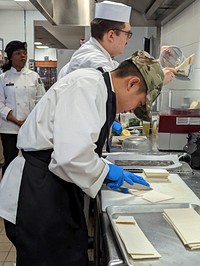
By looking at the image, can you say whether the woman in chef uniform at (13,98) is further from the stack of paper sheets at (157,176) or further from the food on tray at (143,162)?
the stack of paper sheets at (157,176)

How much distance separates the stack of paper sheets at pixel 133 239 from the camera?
0.82m

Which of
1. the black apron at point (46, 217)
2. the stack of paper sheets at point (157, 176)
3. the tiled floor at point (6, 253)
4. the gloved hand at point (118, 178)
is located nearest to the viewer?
the black apron at point (46, 217)

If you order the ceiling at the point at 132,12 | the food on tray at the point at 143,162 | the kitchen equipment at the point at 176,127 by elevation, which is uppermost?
the ceiling at the point at 132,12

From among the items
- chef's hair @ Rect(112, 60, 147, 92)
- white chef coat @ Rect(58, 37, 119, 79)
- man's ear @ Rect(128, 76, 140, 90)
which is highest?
white chef coat @ Rect(58, 37, 119, 79)

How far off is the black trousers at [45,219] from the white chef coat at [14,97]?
1.91m

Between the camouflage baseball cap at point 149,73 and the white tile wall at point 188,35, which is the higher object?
the white tile wall at point 188,35

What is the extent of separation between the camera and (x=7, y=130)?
2965 millimetres

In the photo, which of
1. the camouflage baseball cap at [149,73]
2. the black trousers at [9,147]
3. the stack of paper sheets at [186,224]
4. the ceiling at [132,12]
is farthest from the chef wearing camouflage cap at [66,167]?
the black trousers at [9,147]

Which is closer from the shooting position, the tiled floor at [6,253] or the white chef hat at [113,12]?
the white chef hat at [113,12]

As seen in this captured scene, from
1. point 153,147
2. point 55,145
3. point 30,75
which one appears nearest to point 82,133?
point 55,145

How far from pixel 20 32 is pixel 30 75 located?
2.38 metres

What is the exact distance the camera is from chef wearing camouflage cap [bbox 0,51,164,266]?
3.23 ft

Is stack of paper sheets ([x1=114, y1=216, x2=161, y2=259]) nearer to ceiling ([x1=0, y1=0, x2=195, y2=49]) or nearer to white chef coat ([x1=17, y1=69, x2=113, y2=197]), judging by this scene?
white chef coat ([x1=17, y1=69, x2=113, y2=197])

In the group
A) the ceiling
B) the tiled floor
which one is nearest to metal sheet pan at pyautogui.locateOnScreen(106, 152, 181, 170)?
the tiled floor
